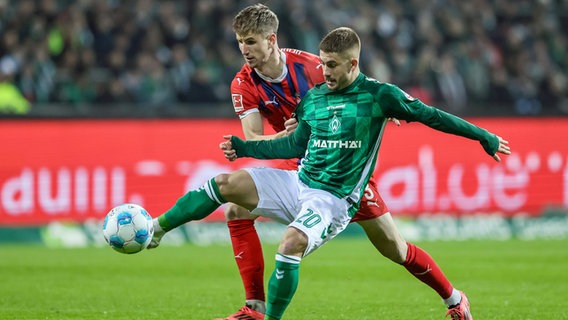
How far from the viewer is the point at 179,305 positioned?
886cm

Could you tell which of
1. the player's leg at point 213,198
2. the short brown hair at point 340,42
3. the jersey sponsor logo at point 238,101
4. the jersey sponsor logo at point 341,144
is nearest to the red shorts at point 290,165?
the jersey sponsor logo at point 238,101

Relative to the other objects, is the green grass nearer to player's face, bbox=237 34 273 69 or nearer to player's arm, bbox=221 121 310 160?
player's arm, bbox=221 121 310 160

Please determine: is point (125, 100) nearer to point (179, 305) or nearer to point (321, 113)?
point (179, 305)

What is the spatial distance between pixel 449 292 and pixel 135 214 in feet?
8.11

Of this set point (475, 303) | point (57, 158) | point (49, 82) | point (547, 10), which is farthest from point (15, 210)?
point (547, 10)

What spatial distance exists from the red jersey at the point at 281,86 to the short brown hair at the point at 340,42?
105 centimetres

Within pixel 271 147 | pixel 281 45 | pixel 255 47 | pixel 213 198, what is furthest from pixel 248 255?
pixel 281 45

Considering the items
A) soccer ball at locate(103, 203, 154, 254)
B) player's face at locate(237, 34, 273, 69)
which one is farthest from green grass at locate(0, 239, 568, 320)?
player's face at locate(237, 34, 273, 69)

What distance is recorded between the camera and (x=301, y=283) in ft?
36.0

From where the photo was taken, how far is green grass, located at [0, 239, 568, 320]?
8.48 m

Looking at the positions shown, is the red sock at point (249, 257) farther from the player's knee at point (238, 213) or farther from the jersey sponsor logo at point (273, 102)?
the jersey sponsor logo at point (273, 102)

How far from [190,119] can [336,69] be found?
998 centimetres

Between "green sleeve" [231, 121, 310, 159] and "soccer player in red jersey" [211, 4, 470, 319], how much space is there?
335mm

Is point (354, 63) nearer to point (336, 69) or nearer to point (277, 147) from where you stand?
point (336, 69)
